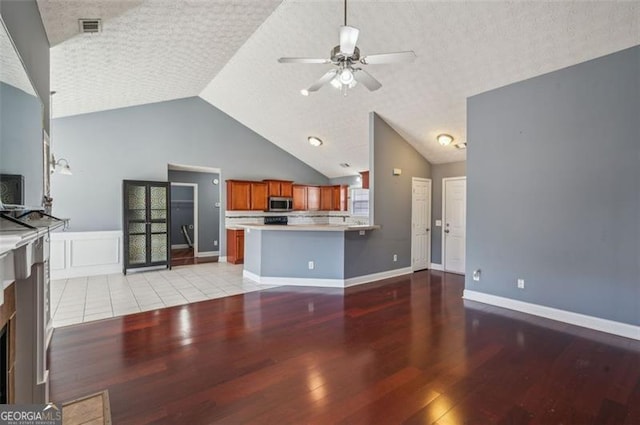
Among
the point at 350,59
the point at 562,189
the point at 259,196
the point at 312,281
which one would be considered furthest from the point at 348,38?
the point at 259,196

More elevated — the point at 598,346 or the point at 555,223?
the point at 555,223

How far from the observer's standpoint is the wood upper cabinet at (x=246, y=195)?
7.33 m

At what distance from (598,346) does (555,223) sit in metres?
1.37

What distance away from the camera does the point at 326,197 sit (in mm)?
8633

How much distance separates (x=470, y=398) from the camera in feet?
6.99

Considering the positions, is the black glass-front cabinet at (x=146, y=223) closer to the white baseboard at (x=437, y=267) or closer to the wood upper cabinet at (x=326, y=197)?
the wood upper cabinet at (x=326, y=197)

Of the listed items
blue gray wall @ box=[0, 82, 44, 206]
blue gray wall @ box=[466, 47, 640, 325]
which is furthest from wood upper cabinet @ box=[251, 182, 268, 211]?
blue gray wall @ box=[0, 82, 44, 206]

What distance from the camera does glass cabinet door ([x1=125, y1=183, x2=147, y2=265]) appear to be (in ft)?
19.4

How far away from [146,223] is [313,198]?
4162mm

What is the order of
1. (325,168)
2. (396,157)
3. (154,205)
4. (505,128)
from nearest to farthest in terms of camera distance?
(505,128) < (396,157) < (154,205) < (325,168)

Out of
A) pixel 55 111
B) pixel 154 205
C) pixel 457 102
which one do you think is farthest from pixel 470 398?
pixel 55 111

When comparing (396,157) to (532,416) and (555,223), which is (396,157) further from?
(532,416)

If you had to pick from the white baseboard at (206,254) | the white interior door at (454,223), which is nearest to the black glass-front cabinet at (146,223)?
the white baseboard at (206,254)

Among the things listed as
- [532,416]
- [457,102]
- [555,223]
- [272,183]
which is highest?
[457,102]
